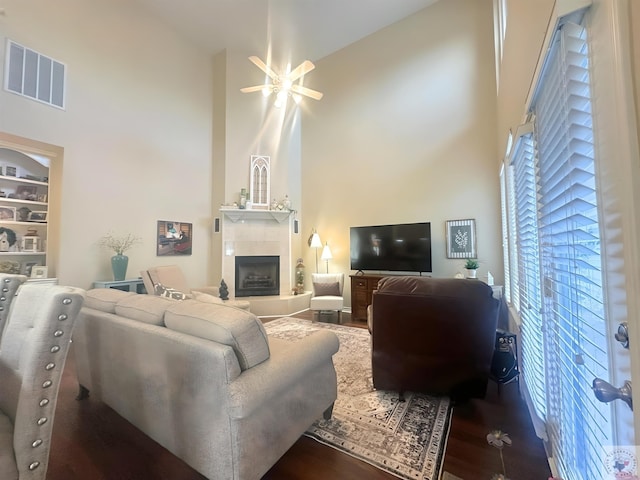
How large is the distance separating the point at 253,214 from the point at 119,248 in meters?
2.32

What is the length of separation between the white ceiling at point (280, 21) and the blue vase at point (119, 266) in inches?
170

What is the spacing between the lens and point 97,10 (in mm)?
4066

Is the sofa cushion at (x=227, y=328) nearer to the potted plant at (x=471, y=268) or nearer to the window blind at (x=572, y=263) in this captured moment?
Answer: the window blind at (x=572, y=263)

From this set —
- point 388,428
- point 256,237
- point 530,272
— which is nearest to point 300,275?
point 256,237

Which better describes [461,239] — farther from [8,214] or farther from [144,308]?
[8,214]

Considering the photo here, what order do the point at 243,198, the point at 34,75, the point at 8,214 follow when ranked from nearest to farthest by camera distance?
1. the point at 34,75
2. the point at 8,214
3. the point at 243,198

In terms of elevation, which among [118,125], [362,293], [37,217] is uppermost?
[118,125]

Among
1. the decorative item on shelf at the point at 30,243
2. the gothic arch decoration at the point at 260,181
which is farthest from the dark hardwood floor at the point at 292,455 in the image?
the gothic arch decoration at the point at 260,181

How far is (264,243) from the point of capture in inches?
223

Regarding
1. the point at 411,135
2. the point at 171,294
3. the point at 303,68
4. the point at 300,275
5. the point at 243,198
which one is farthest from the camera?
the point at 300,275

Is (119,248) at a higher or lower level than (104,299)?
higher

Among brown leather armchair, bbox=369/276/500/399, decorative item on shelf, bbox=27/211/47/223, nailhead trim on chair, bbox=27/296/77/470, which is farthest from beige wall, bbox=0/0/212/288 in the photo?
brown leather armchair, bbox=369/276/500/399

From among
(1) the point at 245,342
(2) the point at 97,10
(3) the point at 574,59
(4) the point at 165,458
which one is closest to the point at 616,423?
(3) the point at 574,59

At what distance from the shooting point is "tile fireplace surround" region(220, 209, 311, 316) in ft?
17.4
